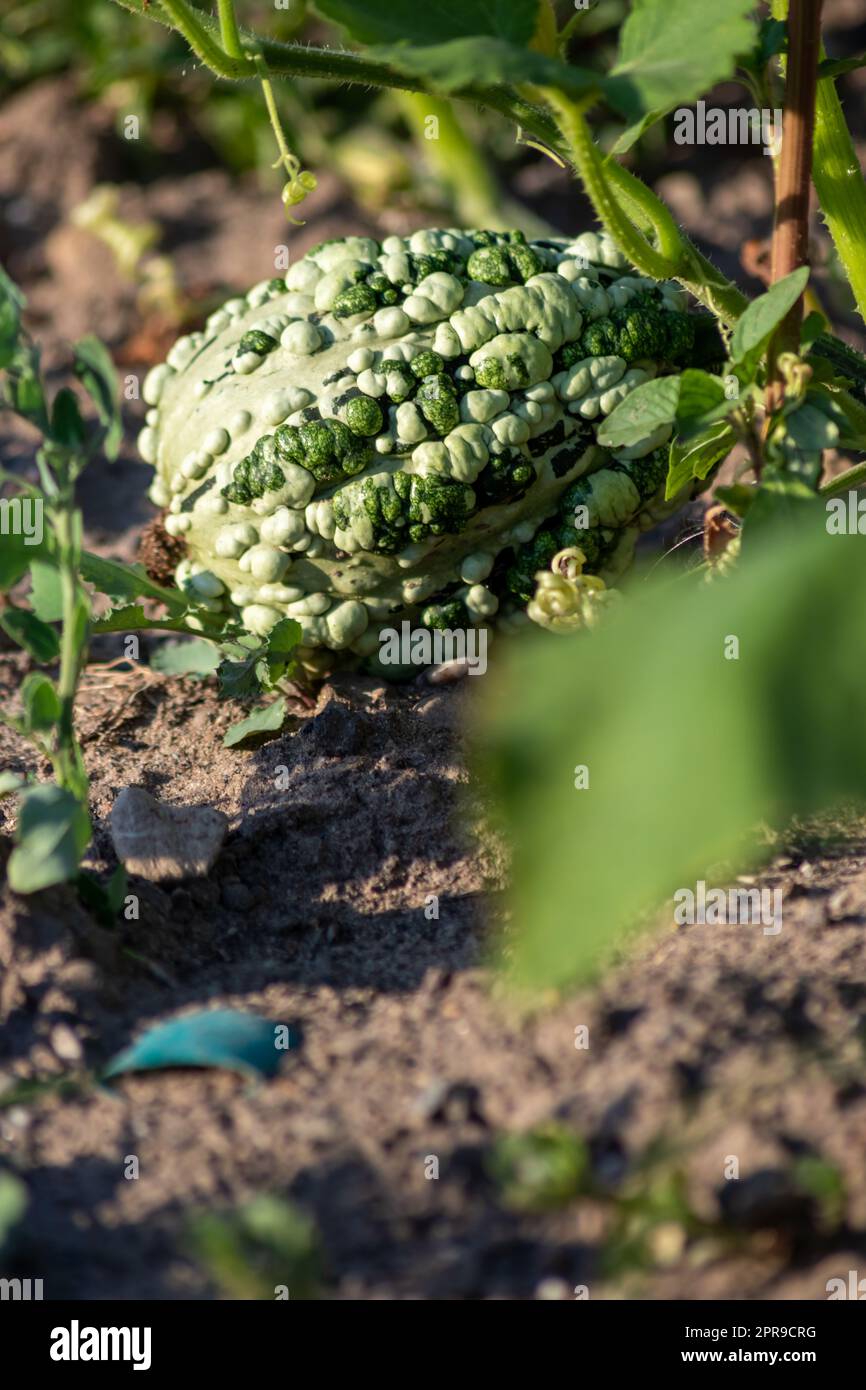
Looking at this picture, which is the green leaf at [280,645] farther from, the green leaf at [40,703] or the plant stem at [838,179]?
the plant stem at [838,179]

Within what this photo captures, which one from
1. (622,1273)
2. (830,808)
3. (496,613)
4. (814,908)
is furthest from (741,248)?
(622,1273)

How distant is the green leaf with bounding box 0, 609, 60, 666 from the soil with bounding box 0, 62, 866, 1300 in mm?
382

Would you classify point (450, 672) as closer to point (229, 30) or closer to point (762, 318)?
point (762, 318)

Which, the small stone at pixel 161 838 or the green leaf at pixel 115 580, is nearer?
the small stone at pixel 161 838

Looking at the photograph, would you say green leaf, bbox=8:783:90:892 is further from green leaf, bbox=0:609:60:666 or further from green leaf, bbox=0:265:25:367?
green leaf, bbox=0:265:25:367

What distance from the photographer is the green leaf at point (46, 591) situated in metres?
2.73

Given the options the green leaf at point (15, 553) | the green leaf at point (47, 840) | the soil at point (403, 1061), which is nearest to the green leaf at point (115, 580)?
the soil at point (403, 1061)

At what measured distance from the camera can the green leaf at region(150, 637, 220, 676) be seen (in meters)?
3.18

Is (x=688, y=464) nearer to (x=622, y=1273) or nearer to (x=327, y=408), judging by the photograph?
(x=327, y=408)

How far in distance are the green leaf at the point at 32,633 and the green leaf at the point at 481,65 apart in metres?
0.99

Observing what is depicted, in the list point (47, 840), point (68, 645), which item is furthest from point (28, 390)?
point (47, 840)

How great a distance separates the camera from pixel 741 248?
4910 mm

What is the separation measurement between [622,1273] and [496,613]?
1.67 metres

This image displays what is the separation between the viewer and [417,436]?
3.00 m
